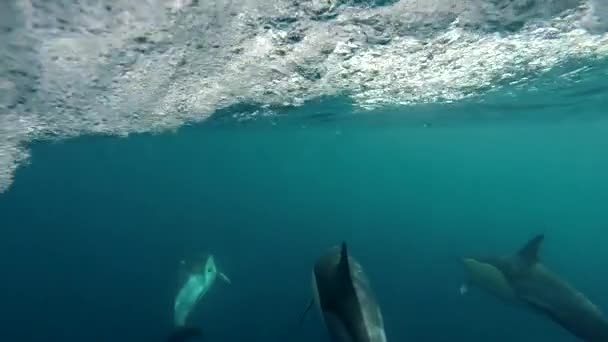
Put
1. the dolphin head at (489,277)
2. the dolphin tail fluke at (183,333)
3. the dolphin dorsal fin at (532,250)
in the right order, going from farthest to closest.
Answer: the dolphin head at (489,277), the dolphin tail fluke at (183,333), the dolphin dorsal fin at (532,250)

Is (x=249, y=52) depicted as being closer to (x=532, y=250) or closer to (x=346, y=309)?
(x=346, y=309)

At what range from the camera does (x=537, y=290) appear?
12031 mm

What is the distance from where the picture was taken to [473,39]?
11.6m

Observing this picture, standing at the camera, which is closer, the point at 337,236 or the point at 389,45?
the point at 389,45

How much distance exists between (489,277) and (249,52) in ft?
33.2

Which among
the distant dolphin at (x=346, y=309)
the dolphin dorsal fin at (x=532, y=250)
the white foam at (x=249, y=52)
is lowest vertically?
the dolphin dorsal fin at (x=532, y=250)

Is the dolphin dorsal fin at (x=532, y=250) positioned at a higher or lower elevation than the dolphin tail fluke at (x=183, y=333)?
higher

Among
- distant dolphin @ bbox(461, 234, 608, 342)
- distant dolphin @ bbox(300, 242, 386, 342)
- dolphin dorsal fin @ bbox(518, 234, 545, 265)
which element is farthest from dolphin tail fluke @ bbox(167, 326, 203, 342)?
dolphin dorsal fin @ bbox(518, 234, 545, 265)

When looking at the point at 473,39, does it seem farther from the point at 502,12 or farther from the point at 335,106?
the point at 335,106

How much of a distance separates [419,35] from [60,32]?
811 centimetres

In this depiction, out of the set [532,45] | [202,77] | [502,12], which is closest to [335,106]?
[202,77]

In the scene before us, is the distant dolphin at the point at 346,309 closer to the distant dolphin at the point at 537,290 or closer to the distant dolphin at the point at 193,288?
the distant dolphin at the point at 537,290

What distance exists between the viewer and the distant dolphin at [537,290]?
10.5 meters

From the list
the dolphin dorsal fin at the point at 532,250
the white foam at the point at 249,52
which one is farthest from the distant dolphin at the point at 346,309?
the dolphin dorsal fin at the point at 532,250
